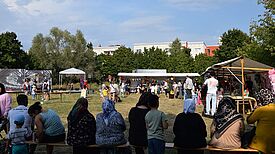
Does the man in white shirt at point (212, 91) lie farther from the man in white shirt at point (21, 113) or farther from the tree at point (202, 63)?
the tree at point (202, 63)

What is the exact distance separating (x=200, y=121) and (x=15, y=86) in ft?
101

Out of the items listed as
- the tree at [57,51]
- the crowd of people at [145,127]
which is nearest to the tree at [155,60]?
the tree at [57,51]

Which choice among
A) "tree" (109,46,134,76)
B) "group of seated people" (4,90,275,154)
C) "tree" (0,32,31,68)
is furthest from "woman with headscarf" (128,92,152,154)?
"tree" (109,46,134,76)

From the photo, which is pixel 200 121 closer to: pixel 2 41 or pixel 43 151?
pixel 43 151

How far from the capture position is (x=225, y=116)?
5363 millimetres

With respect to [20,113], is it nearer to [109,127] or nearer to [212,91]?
[109,127]

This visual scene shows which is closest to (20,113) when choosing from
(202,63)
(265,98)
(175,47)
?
(265,98)

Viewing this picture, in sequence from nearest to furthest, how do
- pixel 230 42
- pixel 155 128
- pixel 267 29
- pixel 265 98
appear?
1. pixel 155 128
2. pixel 265 98
3. pixel 267 29
4. pixel 230 42

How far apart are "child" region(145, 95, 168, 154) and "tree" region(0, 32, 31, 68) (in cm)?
4379

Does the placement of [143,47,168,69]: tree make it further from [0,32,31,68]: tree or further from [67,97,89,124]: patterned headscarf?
[67,97,89,124]: patterned headscarf

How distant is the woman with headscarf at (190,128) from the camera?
211 inches

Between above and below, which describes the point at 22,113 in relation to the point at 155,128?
above

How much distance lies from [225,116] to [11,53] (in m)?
45.8

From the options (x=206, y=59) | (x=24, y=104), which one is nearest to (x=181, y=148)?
(x=24, y=104)
